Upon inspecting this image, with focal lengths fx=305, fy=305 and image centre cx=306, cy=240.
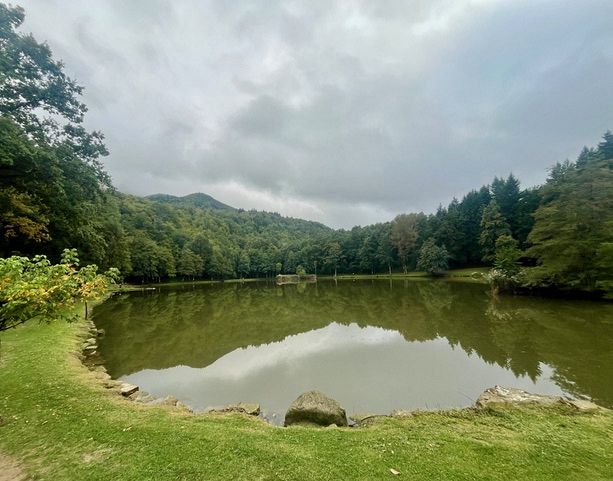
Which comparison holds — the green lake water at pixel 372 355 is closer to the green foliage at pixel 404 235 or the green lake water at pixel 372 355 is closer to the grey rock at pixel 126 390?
the grey rock at pixel 126 390

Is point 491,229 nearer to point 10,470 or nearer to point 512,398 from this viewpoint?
point 512,398

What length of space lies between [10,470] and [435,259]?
205 ft

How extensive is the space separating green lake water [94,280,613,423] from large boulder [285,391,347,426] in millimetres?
1058

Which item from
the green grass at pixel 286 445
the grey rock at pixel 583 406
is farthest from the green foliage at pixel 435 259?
the green grass at pixel 286 445

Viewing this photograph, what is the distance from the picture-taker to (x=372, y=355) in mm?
13273

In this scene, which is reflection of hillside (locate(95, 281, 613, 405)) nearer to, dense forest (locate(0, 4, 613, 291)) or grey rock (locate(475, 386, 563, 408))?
grey rock (locate(475, 386, 563, 408))

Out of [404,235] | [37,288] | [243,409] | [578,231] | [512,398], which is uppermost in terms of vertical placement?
[404,235]

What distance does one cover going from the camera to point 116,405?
7027 millimetres

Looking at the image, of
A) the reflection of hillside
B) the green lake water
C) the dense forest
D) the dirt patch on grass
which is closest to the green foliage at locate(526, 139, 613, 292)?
the dense forest

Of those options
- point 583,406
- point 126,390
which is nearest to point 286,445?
point 126,390

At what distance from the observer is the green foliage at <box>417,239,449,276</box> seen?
2344 inches

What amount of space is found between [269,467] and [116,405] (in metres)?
4.64

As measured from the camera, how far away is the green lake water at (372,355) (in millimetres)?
9352

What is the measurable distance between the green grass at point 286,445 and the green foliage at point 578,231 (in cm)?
2391
